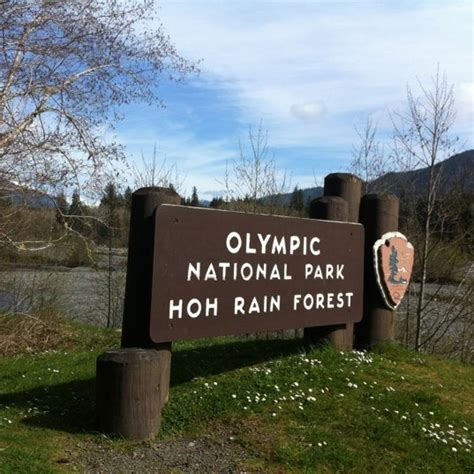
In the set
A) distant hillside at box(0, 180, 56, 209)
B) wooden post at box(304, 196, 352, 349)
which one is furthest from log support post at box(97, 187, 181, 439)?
distant hillside at box(0, 180, 56, 209)

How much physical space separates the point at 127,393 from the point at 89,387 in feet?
5.39

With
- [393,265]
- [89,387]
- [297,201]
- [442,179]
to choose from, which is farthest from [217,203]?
[89,387]

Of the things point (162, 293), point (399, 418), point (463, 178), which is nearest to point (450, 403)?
point (399, 418)

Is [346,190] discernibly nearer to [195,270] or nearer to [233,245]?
[233,245]

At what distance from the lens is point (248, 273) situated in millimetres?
5090

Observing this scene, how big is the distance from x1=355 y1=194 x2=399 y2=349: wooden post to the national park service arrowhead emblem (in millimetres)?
68

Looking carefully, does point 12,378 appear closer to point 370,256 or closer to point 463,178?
point 370,256

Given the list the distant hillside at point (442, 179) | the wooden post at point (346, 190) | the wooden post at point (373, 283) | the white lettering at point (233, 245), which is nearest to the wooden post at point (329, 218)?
the wooden post at point (346, 190)

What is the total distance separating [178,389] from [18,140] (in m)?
4.71

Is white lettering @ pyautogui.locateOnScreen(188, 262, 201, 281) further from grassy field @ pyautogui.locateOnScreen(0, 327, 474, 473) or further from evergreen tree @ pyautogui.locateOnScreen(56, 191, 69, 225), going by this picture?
evergreen tree @ pyautogui.locateOnScreen(56, 191, 69, 225)

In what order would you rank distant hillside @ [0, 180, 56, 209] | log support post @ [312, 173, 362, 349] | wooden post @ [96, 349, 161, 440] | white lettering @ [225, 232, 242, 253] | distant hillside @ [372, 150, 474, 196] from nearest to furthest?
wooden post @ [96, 349, 161, 440]
white lettering @ [225, 232, 242, 253]
log support post @ [312, 173, 362, 349]
distant hillside @ [0, 180, 56, 209]
distant hillside @ [372, 150, 474, 196]

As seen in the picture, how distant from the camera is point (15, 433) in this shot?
422cm

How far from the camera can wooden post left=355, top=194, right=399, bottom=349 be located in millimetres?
6879

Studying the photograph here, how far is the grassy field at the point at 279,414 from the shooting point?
3.96m
